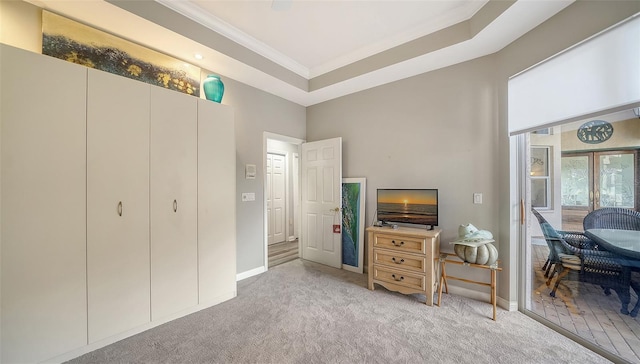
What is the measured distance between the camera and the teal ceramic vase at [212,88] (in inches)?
106

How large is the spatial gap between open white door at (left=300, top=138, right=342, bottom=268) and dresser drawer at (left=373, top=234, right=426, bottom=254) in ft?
3.09

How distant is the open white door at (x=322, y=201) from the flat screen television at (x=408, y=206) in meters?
0.76

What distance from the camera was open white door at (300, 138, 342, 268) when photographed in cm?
375

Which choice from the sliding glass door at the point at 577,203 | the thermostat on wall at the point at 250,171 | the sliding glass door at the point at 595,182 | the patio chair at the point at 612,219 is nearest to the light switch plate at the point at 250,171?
the thermostat on wall at the point at 250,171

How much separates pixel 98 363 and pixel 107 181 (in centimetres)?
137

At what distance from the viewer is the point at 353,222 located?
12.1ft

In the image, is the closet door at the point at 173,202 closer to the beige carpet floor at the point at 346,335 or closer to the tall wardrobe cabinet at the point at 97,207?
the tall wardrobe cabinet at the point at 97,207

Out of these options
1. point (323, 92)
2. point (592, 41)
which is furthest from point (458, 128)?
point (323, 92)

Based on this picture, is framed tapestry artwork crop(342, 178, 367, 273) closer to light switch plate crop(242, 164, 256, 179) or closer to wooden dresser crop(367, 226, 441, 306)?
wooden dresser crop(367, 226, 441, 306)

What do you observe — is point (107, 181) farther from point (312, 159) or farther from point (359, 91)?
point (359, 91)

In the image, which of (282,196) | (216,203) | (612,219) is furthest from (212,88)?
(612,219)

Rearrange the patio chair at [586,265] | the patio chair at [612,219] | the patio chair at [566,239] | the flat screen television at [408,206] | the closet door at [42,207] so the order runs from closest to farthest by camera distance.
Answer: the closet door at [42,207]
the patio chair at [612,219]
the patio chair at [586,265]
the patio chair at [566,239]
the flat screen television at [408,206]

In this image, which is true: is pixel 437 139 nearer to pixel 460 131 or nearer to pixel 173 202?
pixel 460 131

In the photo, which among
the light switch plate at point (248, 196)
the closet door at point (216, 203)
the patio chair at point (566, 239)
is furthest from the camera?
the light switch plate at point (248, 196)
